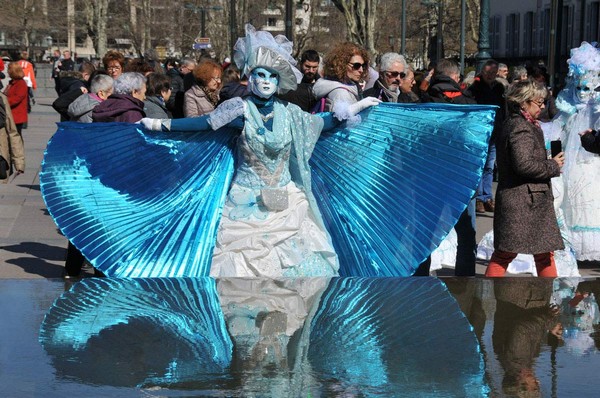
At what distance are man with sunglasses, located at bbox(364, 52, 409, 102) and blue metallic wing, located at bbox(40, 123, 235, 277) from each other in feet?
4.29

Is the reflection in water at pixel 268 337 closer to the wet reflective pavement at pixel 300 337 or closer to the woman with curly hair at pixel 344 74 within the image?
the wet reflective pavement at pixel 300 337

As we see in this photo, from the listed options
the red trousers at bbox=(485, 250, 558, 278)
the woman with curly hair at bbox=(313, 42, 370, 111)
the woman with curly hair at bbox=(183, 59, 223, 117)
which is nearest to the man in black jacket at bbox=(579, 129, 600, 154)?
the red trousers at bbox=(485, 250, 558, 278)

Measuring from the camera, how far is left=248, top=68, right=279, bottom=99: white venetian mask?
6637 mm

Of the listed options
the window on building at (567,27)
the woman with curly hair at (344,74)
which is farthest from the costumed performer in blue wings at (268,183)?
the window on building at (567,27)

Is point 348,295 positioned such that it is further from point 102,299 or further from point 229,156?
point 229,156

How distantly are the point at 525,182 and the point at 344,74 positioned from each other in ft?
4.20

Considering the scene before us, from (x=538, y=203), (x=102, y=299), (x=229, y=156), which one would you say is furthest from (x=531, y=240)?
(x=102, y=299)

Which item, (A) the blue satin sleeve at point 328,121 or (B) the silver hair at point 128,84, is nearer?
(A) the blue satin sleeve at point 328,121

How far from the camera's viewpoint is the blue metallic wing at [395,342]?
3.85 metres

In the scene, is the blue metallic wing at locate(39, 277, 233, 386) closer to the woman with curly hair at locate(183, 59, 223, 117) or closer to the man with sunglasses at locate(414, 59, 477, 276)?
the man with sunglasses at locate(414, 59, 477, 276)

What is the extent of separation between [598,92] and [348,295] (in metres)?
4.58

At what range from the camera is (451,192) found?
6.99 meters

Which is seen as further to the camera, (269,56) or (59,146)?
(59,146)

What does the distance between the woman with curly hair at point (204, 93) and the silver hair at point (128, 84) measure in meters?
1.89
